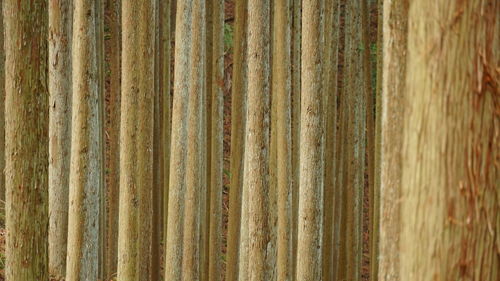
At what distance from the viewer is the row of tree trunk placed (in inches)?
87.6

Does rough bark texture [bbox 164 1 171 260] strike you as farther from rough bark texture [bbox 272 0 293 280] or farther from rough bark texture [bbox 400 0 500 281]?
rough bark texture [bbox 400 0 500 281]

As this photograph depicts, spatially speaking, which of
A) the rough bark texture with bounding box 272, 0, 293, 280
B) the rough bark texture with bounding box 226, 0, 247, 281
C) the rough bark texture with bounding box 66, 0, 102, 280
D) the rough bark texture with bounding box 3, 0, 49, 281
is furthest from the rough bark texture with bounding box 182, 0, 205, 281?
the rough bark texture with bounding box 3, 0, 49, 281

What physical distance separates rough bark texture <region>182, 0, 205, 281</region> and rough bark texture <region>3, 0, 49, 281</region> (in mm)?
4744

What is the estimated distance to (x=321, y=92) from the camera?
24.8 feet

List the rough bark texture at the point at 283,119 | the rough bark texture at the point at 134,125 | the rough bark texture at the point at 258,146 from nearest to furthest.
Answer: the rough bark texture at the point at 134,125, the rough bark texture at the point at 258,146, the rough bark texture at the point at 283,119

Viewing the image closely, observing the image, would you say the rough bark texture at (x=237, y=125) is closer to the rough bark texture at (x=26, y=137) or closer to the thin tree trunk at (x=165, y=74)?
the thin tree trunk at (x=165, y=74)

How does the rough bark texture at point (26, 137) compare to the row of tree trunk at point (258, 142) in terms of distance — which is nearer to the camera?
the row of tree trunk at point (258, 142)

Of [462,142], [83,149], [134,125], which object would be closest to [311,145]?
[134,125]

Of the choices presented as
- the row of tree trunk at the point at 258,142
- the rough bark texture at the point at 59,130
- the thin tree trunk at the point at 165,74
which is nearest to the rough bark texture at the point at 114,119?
the row of tree trunk at the point at 258,142

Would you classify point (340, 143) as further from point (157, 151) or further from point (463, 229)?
point (463, 229)

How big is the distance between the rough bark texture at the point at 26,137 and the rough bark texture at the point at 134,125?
8.43ft

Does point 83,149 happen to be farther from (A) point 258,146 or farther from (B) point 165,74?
(B) point 165,74

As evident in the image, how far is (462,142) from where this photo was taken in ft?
7.29

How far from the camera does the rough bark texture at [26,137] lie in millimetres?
3854
